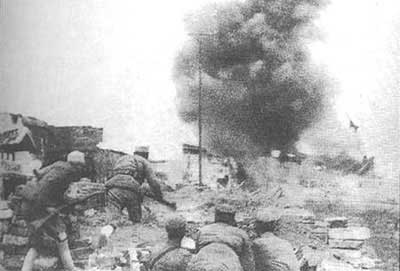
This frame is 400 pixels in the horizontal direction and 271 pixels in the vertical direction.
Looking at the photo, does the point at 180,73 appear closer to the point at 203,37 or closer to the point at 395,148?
the point at 203,37

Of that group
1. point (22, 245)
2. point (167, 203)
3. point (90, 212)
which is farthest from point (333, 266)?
point (22, 245)

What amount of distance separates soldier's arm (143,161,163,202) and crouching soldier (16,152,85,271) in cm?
80

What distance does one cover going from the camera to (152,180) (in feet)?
21.7

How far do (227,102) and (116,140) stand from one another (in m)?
1.44

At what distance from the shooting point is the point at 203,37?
654cm

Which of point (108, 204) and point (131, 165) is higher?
point (131, 165)

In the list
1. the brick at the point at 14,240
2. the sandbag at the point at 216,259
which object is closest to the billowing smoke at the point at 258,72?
the sandbag at the point at 216,259

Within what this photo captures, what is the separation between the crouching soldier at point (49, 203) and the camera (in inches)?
256

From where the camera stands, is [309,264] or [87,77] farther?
[87,77]

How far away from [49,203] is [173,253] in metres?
1.69

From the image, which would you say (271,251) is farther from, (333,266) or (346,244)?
(346,244)

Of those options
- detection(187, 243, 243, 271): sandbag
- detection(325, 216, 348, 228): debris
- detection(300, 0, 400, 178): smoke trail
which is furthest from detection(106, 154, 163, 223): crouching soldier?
detection(325, 216, 348, 228): debris

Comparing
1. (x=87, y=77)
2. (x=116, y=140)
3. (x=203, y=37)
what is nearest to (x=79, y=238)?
(x=116, y=140)

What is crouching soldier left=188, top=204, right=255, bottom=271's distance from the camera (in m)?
5.56
